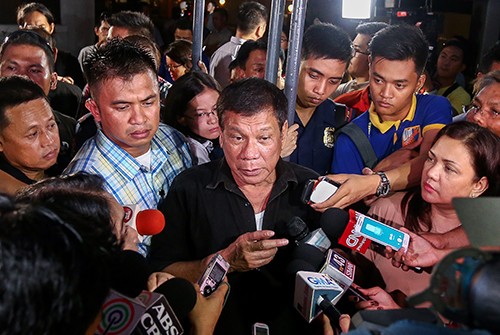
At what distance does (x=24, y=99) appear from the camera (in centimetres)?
206

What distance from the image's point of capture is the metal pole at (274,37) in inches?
75.9

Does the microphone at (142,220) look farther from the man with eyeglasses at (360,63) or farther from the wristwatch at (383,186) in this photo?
the man with eyeglasses at (360,63)

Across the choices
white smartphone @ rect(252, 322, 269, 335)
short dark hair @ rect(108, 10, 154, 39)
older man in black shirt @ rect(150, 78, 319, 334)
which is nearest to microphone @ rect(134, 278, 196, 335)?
white smartphone @ rect(252, 322, 269, 335)

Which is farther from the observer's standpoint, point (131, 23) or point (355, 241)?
point (131, 23)

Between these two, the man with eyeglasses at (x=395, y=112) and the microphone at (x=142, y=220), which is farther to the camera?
the man with eyeglasses at (x=395, y=112)

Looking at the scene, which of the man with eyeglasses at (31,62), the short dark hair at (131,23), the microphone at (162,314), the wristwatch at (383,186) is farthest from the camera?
the short dark hair at (131,23)

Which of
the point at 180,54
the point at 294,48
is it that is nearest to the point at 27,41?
the point at 180,54

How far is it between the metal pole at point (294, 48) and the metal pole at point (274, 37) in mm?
58

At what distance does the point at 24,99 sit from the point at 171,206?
899 millimetres

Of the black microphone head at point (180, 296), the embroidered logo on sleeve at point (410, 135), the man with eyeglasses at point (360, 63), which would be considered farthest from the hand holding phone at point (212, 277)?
the man with eyeglasses at point (360, 63)

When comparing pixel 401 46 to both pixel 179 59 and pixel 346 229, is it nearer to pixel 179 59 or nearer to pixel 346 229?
pixel 346 229

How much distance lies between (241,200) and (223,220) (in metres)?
0.13

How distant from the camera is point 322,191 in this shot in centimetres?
Result: 178

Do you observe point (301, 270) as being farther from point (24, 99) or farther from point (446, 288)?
point (24, 99)
